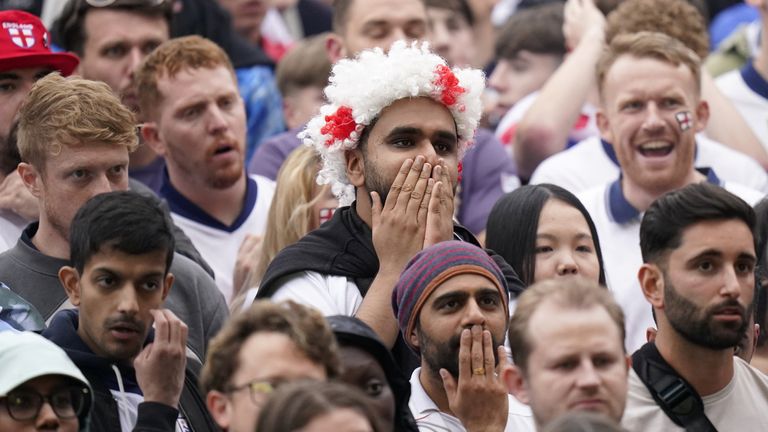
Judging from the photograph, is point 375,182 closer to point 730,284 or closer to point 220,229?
point 730,284

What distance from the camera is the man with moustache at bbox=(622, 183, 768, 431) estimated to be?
20.2 ft

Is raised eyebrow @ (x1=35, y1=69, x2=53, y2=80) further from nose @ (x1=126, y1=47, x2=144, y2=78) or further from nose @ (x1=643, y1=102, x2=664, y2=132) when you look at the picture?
nose @ (x1=643, y1=102, x2=664, y2=132)

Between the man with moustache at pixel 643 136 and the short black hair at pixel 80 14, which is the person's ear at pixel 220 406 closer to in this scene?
the man with moustache at pixel 643 136

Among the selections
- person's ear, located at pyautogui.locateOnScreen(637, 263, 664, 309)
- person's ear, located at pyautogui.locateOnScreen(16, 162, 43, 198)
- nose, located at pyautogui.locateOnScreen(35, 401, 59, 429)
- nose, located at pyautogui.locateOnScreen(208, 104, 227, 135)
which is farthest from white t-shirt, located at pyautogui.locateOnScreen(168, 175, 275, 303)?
nose, located at pyautogui.locateOnScreen(35, 401, 59, 429)

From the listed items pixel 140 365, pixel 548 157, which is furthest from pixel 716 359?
pixel 548 157

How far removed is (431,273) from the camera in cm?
588

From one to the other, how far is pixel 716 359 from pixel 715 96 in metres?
3.44

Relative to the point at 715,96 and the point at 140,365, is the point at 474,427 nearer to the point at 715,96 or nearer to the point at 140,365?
the point at 140,365

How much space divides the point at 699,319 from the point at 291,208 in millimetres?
2029

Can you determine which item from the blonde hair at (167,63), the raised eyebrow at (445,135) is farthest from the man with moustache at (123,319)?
the blonde hair at (167,63)

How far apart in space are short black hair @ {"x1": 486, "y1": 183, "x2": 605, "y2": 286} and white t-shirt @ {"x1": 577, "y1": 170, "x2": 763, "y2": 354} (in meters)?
0.62

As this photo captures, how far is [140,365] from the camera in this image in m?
5.78

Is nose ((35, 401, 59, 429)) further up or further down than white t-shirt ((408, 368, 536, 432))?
further down

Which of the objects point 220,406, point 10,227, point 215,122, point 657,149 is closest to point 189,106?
point 215,122
